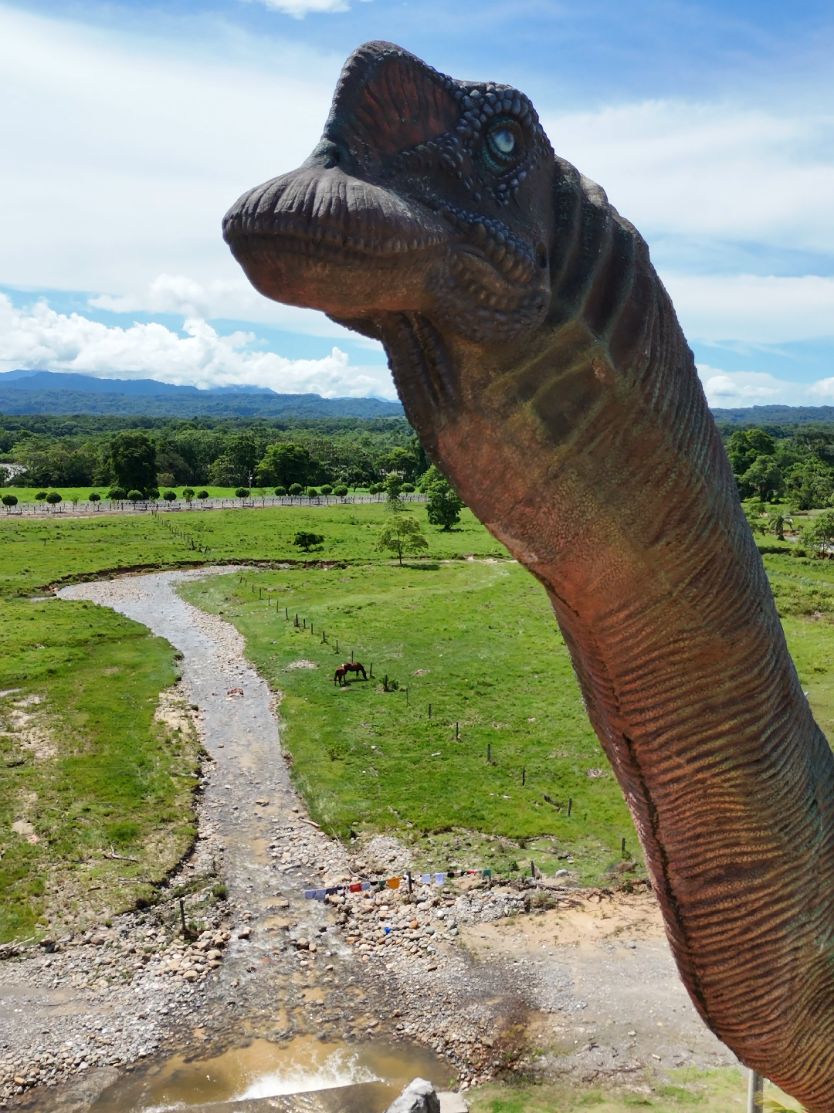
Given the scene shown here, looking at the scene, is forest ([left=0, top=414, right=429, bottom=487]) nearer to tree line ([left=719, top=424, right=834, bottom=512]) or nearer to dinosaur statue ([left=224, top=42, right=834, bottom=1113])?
tree line ([left=719, top=424, right=834, bottom=512])

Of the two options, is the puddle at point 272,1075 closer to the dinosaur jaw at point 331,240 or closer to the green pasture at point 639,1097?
the green pasture at point 639,1097

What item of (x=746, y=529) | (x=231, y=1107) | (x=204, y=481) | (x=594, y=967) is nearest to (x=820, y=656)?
(x=594, y=967)

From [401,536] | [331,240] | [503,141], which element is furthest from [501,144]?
[401,536]

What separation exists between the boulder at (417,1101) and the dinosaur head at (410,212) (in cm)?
681

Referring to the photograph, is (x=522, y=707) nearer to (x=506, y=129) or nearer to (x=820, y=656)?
(x=820, y=656)

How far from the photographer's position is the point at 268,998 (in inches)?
418

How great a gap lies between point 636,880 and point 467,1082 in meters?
4.80

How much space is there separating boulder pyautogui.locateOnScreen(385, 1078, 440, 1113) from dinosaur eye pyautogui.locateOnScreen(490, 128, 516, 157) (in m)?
7.21

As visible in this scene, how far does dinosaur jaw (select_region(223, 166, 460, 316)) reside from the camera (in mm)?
1889

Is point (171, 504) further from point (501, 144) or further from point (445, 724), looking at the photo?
point (501, 144)

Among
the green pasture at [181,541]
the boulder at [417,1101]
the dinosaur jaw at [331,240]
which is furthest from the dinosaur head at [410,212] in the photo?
the green pasture at [181,541]

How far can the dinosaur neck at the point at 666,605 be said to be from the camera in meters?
2.32

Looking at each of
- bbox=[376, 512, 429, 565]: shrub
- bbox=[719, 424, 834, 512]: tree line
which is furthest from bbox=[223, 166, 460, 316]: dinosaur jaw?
bbox=[719, 424, 834, 512]: tree line

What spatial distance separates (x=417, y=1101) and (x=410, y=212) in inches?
285
